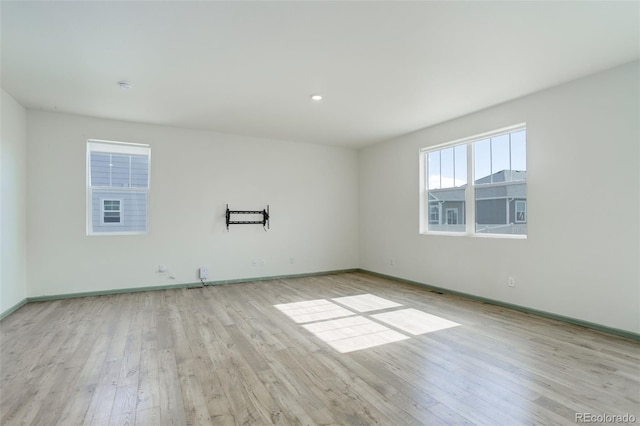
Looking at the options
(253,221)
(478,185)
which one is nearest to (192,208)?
(253,221)

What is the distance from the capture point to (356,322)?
359cm

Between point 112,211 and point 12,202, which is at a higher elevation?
point 12,202

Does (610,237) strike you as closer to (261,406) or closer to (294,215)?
(261,406)

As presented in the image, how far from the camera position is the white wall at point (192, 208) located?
4.57 meters

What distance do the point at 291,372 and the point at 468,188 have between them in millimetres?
3762

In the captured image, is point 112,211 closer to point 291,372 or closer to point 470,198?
point 291,372

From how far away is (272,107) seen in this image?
14.3 feet

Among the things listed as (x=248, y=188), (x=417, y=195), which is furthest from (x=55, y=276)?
(x=417, y=195)

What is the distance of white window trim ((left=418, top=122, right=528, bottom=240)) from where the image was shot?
4220 mm

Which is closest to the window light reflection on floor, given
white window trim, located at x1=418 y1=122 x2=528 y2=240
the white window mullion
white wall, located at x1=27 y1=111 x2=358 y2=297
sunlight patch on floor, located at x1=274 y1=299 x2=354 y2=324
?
sunlight patch on floor, located at x1=274 y1=299 x2=354 y2=324

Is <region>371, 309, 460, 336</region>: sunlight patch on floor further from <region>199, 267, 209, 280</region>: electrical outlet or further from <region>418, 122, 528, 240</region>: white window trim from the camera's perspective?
<region>199, 267, 209, 280</region>: electrical outlet

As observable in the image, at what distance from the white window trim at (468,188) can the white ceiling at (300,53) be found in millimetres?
407

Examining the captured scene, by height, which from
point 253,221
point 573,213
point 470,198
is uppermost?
point 470,198

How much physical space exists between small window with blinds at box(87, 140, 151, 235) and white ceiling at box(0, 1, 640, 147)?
28.4 inches
